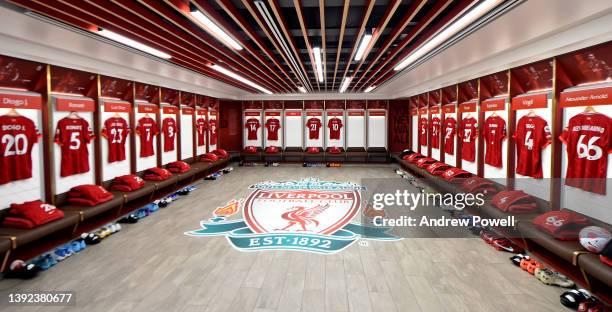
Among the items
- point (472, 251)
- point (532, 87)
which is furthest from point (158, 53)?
point (532, 87)

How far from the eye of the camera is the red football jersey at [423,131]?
9.89 meters

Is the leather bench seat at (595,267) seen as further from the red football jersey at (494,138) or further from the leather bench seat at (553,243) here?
the red football jersey at (494,138)

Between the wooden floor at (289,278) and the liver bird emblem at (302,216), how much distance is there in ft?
3.33

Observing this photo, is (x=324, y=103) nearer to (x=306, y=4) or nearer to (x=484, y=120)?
(x=484, y=120)

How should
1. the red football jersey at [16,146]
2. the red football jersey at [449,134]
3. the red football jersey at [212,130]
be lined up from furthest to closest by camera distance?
the red football jersey at [212,130], the red football jersey at [449,134], the red football jersey at [16,146]

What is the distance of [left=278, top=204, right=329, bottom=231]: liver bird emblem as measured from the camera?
5.19 m

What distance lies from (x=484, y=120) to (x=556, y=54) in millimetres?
2468

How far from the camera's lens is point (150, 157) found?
7715mm

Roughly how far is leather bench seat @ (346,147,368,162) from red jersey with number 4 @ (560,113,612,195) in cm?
867

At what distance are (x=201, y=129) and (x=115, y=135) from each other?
14.3 ft

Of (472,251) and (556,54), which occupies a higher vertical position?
(556,54)

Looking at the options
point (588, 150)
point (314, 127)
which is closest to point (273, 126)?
point (314, 127)

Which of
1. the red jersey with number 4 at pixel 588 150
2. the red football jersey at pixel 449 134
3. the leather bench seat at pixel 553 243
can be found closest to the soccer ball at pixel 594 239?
the leather bench seat at pixel 553 243

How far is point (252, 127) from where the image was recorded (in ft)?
43.7
